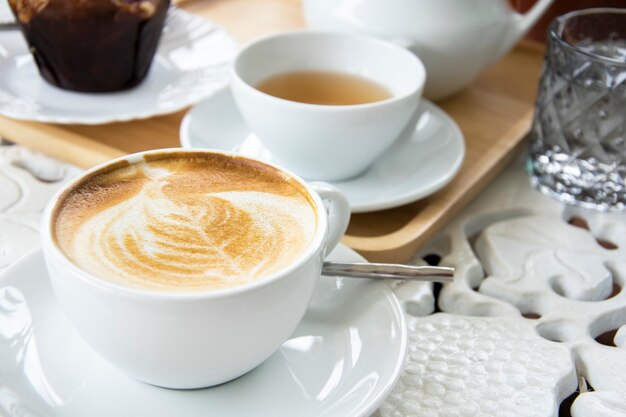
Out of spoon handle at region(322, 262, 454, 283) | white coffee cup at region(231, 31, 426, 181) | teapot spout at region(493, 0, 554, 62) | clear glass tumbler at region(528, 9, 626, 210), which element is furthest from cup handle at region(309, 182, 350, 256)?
teapot spout at region(493, 0, 554, 62)

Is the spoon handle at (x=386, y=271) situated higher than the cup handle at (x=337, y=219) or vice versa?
the cup handle at (x=337, y=219)

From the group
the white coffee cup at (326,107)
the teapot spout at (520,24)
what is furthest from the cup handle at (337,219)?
the teapot spout at (520,24)

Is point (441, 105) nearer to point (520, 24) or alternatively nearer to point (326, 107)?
point (520, 24)

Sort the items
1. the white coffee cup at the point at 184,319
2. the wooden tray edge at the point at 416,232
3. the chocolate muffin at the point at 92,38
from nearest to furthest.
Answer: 1. the white coffee cup at the point at 184,319
2. the wooden tray edge at the point at 416,232
3. the chocolate muffin at the point at 92,38

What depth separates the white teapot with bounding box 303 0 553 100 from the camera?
1.02m

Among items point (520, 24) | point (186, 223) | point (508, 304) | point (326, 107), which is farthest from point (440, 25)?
point (186, 223)

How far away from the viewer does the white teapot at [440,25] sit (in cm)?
102

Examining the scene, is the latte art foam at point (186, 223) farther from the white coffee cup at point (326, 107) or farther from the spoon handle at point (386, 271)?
the white coffee cup at point (326, 107)

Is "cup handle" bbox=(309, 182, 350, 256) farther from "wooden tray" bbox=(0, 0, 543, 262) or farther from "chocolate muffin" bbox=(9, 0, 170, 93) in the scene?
"chocolate muffin" bbox=(9, 0, 170, 93)

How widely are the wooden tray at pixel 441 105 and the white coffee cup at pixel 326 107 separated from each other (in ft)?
0.26

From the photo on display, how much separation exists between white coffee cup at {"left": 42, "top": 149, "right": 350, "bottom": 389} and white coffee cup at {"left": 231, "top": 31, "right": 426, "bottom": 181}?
27 centimetres

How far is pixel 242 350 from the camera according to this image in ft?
1.85

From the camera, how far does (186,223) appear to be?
61 centimetres

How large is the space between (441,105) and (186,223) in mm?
608
